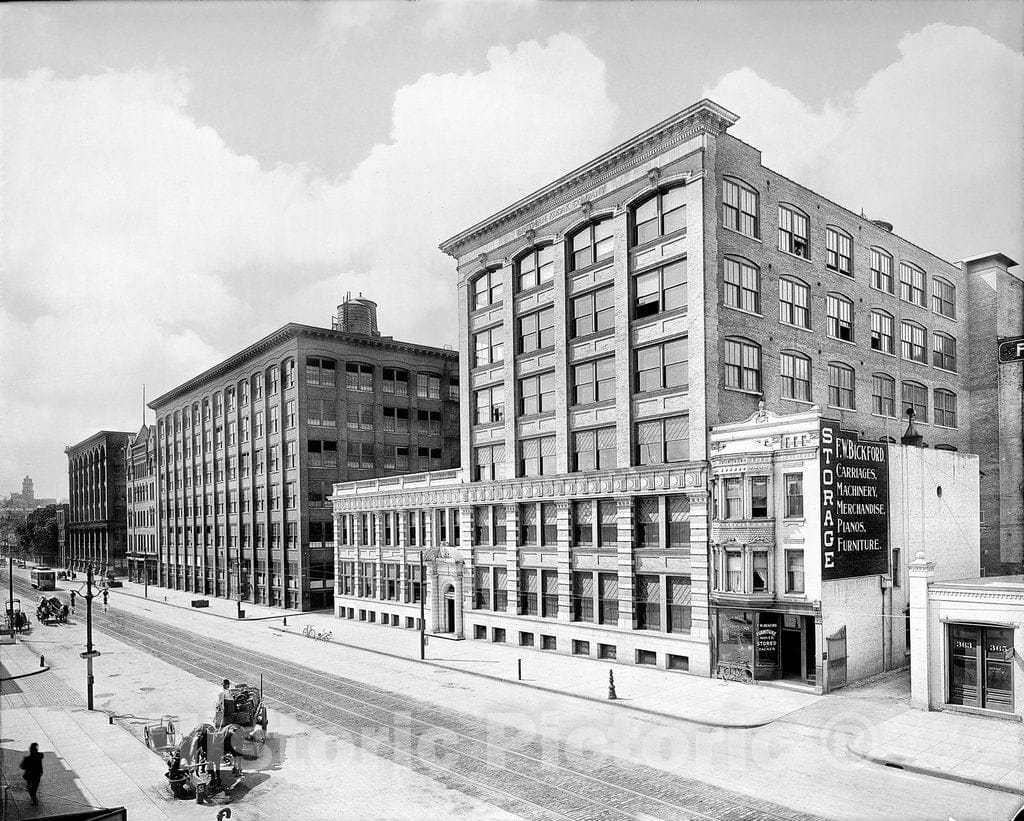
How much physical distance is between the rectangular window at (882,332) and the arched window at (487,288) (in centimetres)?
2267

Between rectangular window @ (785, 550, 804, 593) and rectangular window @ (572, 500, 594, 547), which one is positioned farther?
rectangular window @ (572, 500, 594, 547)

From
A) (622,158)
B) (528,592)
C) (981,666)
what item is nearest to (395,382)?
(528,592)

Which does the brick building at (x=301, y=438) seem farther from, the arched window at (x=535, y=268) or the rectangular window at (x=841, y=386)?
the rectangular window at (x=841, y=386)

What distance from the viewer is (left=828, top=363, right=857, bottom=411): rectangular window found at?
4181 cm

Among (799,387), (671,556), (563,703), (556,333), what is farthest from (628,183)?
(563,703)

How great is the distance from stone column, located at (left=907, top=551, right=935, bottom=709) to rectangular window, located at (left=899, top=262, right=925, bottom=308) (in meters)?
26.1

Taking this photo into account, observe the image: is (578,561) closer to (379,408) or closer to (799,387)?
(799,387)

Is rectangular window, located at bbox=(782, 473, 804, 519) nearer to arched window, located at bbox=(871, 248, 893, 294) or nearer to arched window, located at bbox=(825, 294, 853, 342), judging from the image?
arched window, located at bbox=(825, 294, 853, 342)

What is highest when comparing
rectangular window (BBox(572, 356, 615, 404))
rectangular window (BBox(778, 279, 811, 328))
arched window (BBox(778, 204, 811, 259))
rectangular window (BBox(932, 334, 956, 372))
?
arched window (BBox(778, 204, 811, 259))

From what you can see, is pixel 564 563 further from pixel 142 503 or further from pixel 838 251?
pixel 142 503

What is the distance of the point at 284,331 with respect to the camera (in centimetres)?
6931

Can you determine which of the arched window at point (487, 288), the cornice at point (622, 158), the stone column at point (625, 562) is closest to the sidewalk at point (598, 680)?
the stone column at point (625, 562)

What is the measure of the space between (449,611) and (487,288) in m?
21.2

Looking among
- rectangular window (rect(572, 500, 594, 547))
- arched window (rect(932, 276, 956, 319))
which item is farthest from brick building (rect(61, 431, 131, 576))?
arched window (rect(932, 276, 956, 319))
